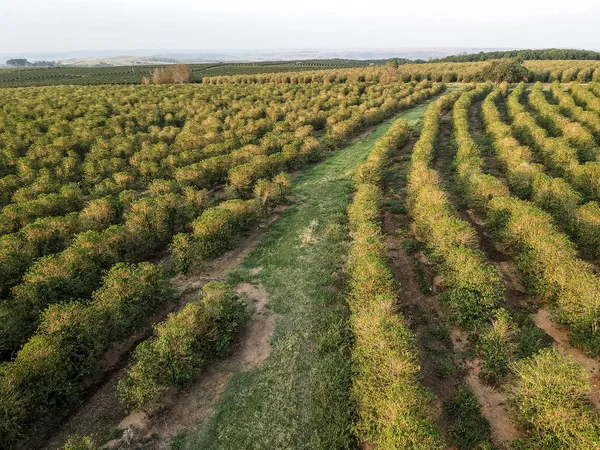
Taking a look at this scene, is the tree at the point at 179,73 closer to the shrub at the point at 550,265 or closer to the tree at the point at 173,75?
the tree at the point at 173,75

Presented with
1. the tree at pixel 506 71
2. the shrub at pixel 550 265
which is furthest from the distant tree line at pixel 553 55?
the shrub at pixel 550 265

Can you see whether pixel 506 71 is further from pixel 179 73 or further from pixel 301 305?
pixel 301 305

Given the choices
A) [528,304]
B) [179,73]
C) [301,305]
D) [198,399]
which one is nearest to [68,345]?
[198,399]

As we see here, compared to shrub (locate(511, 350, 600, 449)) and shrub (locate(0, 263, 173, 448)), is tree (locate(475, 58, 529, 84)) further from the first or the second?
shrub (locate(0, 263, 173, 448))

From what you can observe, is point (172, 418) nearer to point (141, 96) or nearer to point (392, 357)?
point (392, 357)

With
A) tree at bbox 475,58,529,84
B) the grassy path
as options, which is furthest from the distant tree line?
the grassy path
